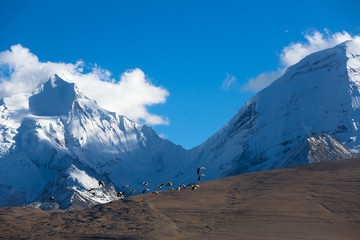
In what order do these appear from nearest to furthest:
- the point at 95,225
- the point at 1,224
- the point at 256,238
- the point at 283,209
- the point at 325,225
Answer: the point at 256,238
the point at 325,225
the point at 283,209
the point at 95,225
the point at 1,224

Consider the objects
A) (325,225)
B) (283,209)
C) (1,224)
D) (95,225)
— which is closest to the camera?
(325,225)

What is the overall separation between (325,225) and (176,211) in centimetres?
5169

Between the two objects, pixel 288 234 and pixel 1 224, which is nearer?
pixel 288 234

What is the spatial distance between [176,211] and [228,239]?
4188 centimetres

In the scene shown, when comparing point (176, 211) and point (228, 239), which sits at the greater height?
point (176, 211)

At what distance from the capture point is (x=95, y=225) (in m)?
184

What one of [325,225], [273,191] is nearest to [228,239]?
[325,225]

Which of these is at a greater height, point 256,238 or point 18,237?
point 18,237

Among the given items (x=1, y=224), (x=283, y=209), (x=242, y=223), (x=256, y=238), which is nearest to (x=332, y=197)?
(x=283, y=209)

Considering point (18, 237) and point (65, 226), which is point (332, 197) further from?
point (18, 237)

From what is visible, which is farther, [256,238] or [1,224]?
[1,224]

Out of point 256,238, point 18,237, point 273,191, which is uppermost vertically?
point 273,191

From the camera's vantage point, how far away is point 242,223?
16362cm

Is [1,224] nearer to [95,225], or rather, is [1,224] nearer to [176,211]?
[95,225]
